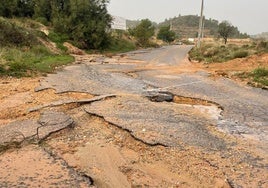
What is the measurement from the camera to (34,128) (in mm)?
5441

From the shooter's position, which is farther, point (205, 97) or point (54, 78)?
point (54, 78)

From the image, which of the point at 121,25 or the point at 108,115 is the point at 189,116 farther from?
the point at 121,25

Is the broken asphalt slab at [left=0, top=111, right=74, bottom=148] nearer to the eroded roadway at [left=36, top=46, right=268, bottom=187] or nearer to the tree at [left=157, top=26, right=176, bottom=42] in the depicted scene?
the eroded roadway at [left=36, top=46, right=268, bottom=187]

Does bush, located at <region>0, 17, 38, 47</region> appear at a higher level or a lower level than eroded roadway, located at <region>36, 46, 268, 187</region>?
higher

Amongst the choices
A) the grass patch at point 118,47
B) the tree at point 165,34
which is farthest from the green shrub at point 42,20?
the tree at point 165,34

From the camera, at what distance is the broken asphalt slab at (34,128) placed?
4992mm

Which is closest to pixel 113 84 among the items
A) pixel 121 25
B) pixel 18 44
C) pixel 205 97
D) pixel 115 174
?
pixel 205 97

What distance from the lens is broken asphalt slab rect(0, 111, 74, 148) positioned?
16.4ft

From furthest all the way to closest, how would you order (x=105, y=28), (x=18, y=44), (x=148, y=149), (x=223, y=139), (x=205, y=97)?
(x=105, y=28)
(x=18, y=44)
(x=205, y=97)
(x=223, y=139)
(x=148, y=149)

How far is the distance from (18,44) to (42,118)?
44.7 ft

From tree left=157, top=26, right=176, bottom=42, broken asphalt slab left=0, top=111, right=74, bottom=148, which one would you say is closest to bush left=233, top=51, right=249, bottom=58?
broken asphalt slab left=0, top=111, right=74, bottom=148

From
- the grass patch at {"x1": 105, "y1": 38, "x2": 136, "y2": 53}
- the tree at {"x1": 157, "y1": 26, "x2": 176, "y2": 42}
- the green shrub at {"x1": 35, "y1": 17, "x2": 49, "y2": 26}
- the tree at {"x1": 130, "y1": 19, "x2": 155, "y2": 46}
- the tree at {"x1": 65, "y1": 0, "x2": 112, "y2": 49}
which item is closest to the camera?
the tree at {"x1": 65, "y1": 0, "x2": 112, "y2": 49}

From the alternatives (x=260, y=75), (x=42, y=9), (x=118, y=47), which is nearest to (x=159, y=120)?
(x=260, y=75)

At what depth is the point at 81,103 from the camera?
23.7 feet
